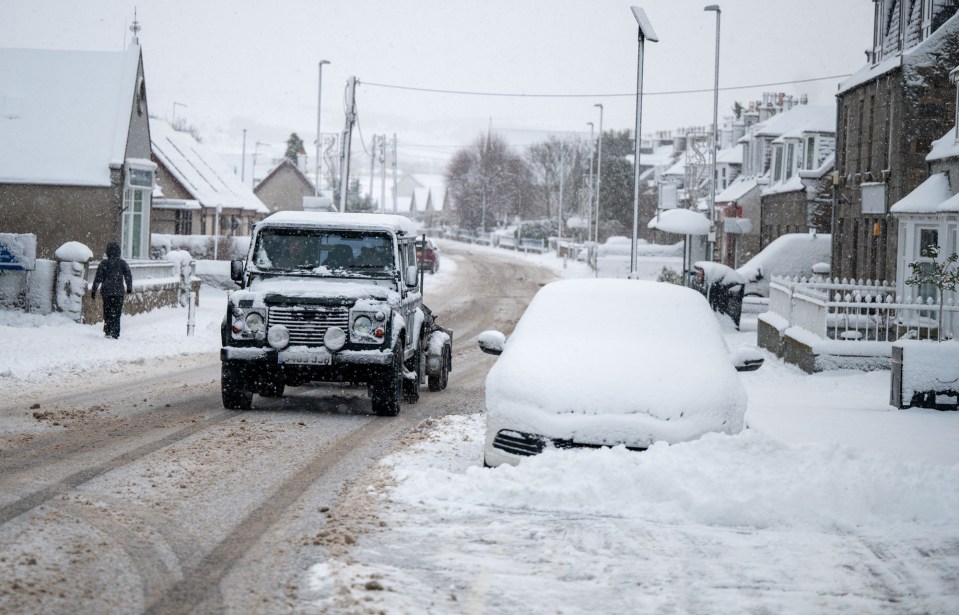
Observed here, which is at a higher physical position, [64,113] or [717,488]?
[64,113]

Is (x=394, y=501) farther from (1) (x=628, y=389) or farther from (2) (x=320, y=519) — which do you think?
(1) (x=628, y=389)

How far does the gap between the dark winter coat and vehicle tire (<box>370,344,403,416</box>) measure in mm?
10187

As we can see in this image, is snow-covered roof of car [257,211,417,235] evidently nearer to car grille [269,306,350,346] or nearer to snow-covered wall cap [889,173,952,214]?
car grille [269,306,350,346]

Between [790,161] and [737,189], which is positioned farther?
[737,189]

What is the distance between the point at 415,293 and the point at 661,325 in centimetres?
560

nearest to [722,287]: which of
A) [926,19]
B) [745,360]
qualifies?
[926,19]

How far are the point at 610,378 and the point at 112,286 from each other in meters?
15.2

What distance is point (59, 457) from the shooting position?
10.2m

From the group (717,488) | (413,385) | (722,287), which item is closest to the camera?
(717,488)

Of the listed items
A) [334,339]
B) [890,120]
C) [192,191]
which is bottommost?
[334,339]

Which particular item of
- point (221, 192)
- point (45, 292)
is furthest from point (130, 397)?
point (221, 192)

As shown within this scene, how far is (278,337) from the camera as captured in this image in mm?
13414

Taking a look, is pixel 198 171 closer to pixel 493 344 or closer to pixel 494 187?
pixel 493 344

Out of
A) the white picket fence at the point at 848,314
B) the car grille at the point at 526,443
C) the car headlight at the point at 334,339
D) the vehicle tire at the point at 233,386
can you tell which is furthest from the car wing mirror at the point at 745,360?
the white picket fence at the point at 848,314
